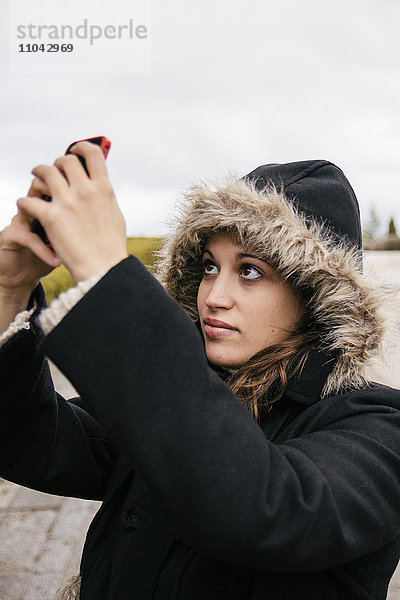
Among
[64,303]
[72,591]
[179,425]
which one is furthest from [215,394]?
[72,591]

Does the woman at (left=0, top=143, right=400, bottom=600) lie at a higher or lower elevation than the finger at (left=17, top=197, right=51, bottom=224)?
lower

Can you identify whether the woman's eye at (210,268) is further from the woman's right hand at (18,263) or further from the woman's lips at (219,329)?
the woman's right hand at (18,263)

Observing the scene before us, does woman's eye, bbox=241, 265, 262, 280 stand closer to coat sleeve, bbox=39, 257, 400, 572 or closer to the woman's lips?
the woman's lips

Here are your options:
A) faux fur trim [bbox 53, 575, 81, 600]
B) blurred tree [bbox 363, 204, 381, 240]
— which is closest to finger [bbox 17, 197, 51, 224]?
faux fur trim [bbox 53, 575, 81, 600]

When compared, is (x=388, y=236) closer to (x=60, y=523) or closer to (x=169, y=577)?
(x=60, y=523)

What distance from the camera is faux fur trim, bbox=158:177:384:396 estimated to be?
145 cm

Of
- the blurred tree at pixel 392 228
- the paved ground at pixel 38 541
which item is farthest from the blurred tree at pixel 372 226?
the paved ground at pixel 38 541

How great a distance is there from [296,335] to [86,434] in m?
0.66

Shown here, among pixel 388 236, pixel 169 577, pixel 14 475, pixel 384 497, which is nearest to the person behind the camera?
pixel 384 497

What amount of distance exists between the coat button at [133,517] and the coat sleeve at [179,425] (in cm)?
53

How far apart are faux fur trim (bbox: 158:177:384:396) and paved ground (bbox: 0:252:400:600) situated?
130 centimetres

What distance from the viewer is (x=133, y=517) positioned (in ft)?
4.77

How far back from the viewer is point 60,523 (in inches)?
143

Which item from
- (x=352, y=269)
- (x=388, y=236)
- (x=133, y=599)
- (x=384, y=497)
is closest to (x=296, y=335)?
(x=352, y=269)
